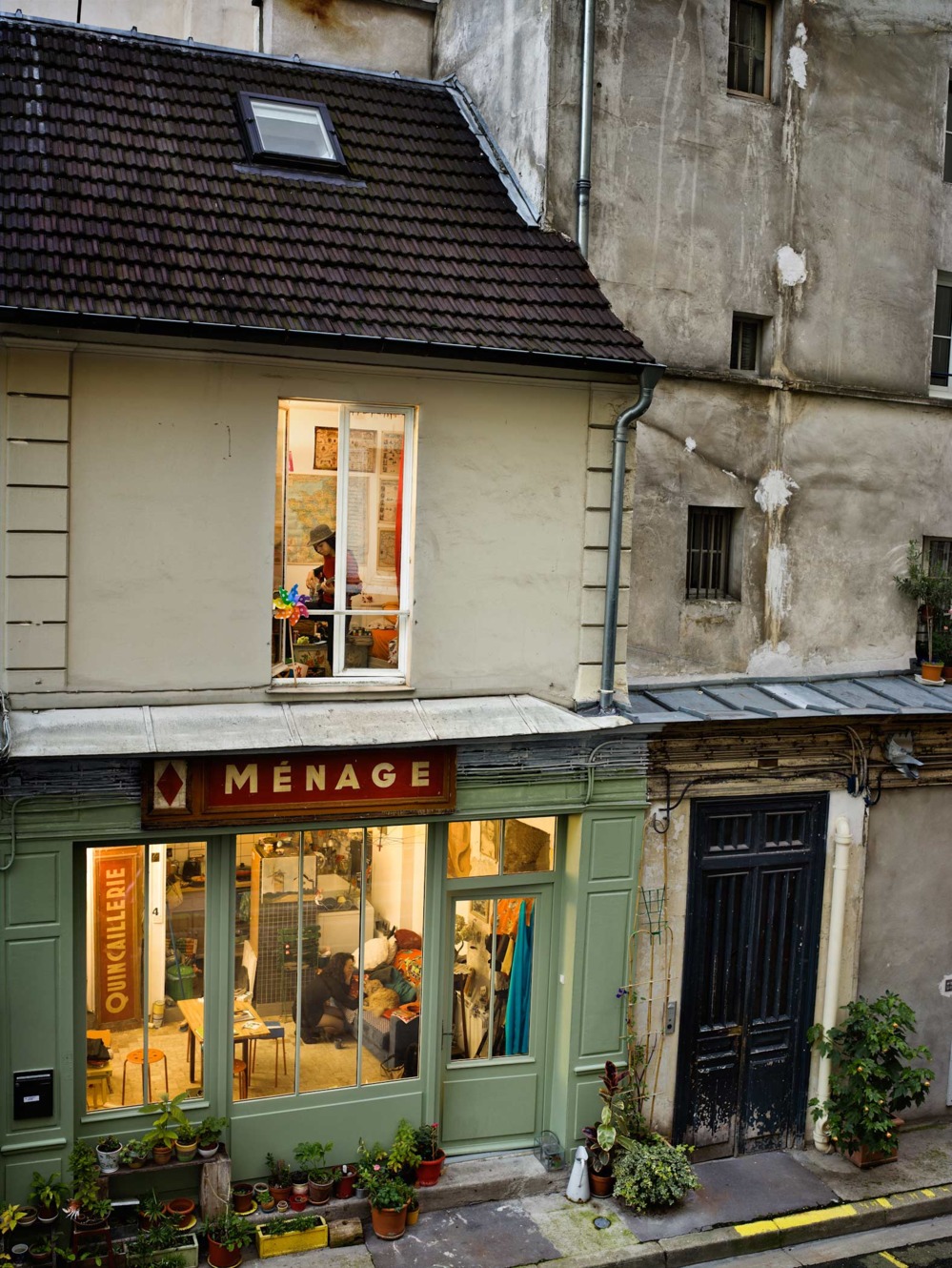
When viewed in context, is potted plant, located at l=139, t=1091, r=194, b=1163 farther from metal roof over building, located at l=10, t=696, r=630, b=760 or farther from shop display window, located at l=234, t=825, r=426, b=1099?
metal roof over building, located at l=10, t=696, r=630, b=760

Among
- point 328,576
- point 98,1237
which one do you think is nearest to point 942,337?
point 328,576

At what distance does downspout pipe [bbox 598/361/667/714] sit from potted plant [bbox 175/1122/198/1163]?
4.69 m

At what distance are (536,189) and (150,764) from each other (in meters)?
6.05

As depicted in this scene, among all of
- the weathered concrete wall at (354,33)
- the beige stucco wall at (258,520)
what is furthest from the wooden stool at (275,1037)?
the weathered concrete wall at (354,33)

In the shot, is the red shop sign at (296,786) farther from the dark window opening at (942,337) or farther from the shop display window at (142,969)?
the dark window opening at (942,337)

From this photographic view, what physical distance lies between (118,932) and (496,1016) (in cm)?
348

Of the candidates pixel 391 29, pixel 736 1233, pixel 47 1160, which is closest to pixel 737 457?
pixel 391 29

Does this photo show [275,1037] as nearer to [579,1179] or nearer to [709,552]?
[579,1179]

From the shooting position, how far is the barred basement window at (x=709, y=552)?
38.4 ft

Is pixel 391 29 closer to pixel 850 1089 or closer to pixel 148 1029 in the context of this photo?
pixel 148 1029

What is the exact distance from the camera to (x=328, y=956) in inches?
398

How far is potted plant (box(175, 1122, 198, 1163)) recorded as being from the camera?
9266mm

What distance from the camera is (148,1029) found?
31.2 ft

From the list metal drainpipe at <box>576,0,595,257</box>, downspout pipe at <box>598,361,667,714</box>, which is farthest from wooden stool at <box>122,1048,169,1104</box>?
metal drainpipe at <box>576,0,595,257</box>
